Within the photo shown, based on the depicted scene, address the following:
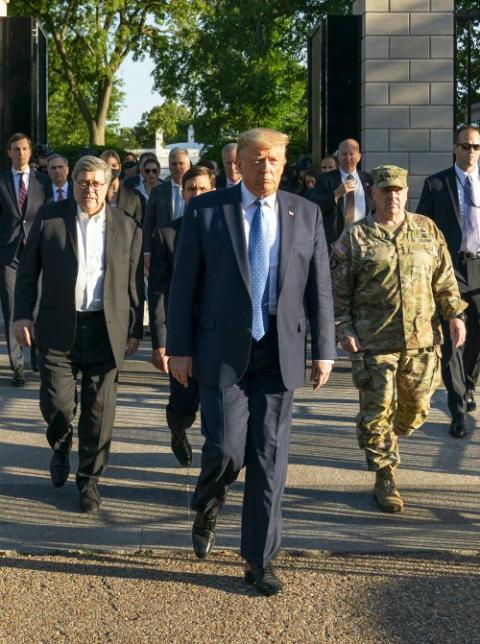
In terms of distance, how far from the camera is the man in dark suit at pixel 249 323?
534 centimetres

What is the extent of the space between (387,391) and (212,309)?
1.65 m

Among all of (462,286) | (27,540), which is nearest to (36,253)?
(27,540)

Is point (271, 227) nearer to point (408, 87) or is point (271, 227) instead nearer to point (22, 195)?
point (22, 195)

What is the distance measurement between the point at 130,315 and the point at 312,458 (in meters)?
1.63

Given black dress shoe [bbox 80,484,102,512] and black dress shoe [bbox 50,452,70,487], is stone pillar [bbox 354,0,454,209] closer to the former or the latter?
black dress shoe [bbox 50,452,70,487]

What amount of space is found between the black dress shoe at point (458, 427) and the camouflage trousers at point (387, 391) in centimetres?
177

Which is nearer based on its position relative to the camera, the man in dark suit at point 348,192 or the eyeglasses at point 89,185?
the eyeglasses at point 89,185

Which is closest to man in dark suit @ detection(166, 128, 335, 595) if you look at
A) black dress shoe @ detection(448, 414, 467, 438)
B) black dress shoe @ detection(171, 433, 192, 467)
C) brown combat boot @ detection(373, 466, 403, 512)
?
brown combat boot @ detection(373, 466, 403, 512)

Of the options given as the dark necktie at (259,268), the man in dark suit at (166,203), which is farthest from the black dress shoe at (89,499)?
the man in dark suit at (166,203)

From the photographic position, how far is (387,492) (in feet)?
21.9

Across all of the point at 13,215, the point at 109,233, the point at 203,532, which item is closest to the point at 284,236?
the point at 203,532

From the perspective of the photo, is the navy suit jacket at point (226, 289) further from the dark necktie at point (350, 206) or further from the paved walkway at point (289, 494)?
the dark necktie at point (350, 206)

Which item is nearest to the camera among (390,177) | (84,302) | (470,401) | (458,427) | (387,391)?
(390,177)

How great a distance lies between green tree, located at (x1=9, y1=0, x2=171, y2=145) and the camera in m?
45.8
